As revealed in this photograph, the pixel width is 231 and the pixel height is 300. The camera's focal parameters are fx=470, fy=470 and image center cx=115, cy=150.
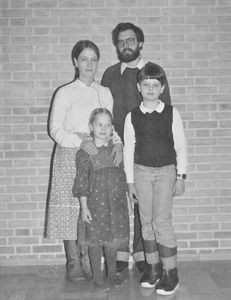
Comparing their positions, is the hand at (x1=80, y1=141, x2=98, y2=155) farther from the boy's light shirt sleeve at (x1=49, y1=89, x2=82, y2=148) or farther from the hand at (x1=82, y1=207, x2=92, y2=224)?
the hand at (x1=82, y1=207, x2=92, y2=224)

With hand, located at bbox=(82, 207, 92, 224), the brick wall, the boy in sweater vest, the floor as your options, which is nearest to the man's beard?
the boy in sweater vest

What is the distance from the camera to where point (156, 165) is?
3.28 metres

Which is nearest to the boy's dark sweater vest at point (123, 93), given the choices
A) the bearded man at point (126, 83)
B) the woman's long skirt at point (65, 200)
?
the bearded man at point (126, 83)

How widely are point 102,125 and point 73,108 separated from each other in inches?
14.0

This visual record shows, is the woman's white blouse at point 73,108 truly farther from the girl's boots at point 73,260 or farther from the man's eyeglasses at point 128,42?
the girl's boots at point 73,260

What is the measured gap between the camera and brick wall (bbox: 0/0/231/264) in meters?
4.04

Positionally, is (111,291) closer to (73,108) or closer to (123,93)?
(73,108)

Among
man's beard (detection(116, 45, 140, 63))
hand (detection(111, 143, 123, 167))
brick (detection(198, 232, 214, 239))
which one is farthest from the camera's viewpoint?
brick (detection(198, 232, 214, 239))

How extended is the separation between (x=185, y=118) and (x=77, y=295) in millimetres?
1759

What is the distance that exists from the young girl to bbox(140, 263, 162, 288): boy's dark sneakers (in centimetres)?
30

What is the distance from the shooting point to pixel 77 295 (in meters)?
3.27

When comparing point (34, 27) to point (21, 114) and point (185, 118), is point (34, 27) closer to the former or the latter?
point (21, 114)

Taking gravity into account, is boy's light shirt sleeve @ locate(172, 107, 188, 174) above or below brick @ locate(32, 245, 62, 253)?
above

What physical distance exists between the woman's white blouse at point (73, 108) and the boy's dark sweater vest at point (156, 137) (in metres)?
0.41
